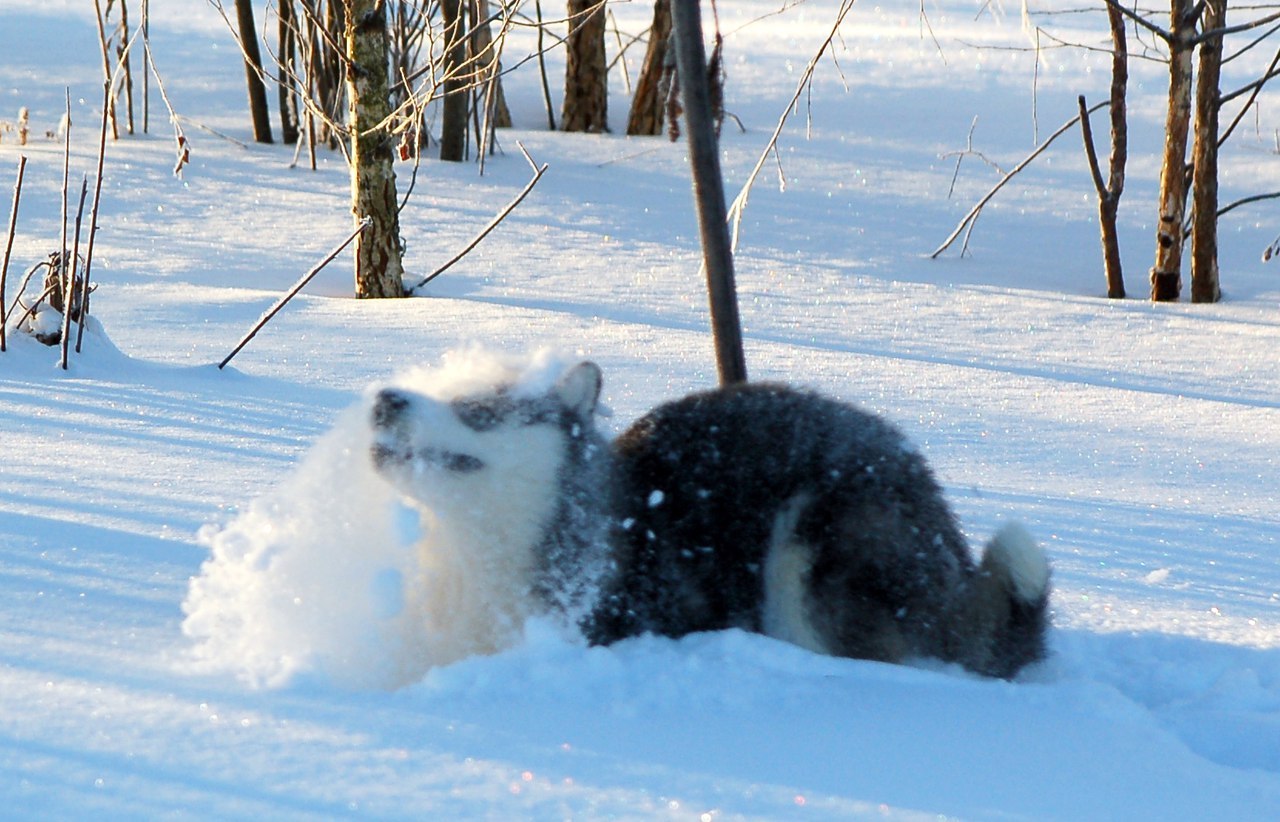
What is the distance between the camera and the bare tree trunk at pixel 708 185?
3.14 metres

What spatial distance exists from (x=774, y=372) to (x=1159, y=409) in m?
1.42

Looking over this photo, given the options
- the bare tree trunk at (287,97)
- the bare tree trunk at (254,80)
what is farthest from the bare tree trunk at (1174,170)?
the bare tree trunk at (287,97)

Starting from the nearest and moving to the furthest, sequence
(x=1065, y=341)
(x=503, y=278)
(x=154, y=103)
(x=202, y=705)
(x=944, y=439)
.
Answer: (x=202, y=705)
(x=944, y=439)
(x=1065, y=341)
(x=503, y=278)
(x=154, y=103)

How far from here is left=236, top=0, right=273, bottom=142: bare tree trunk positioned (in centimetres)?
973

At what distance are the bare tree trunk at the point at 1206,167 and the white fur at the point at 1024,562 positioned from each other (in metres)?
5.05

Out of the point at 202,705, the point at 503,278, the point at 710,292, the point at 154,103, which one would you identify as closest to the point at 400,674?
the point at 202,705

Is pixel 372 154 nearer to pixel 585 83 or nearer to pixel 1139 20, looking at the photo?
pixel 1139 20

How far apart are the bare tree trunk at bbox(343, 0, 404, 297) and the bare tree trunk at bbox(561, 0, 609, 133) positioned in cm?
488

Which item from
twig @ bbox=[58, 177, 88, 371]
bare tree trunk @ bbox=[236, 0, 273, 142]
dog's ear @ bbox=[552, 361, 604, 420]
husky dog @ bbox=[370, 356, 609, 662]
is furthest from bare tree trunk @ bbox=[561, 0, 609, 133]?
husky dog @ bbox=[370, 356, 609, 662]

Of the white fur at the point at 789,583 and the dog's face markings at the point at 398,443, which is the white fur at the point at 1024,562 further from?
the dog's face markings at the point at 398,443

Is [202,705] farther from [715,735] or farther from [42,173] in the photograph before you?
[42,173]

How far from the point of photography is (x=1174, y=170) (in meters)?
6.88

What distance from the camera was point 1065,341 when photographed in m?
5.86

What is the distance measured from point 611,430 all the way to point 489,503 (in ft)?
1.54
